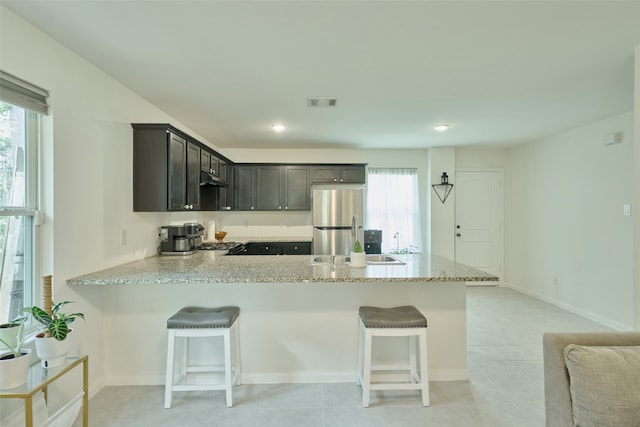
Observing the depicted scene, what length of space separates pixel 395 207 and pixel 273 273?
144 inches

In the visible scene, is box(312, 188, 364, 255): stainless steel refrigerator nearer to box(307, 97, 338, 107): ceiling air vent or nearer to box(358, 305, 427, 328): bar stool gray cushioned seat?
box(307, 97, 338, 107): ceiling air vent

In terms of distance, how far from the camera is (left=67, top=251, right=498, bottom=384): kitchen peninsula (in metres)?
2.40

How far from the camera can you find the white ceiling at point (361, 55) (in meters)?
1.66

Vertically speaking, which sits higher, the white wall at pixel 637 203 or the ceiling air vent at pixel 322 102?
the ceiling air vent at pixel 322 102

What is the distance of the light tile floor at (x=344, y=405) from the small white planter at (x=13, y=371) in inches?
28.4

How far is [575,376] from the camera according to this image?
47.6 inches

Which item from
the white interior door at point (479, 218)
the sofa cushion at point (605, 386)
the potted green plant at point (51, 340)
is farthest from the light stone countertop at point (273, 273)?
the white interior door at point (479, 218)

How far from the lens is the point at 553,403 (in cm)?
131

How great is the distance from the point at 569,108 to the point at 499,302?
2.70 metres

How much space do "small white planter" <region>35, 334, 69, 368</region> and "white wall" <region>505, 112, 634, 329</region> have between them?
4.50 metres

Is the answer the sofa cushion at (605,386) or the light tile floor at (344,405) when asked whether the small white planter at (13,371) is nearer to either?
the light tile floor at (344,405)

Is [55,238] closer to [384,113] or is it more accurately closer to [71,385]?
[71,385]

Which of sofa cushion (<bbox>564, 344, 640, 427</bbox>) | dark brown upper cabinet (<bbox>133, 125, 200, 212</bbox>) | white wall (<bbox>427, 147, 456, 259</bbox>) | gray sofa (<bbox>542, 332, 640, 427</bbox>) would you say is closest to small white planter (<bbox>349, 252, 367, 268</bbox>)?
gray sofa (<bbox>542, 332, 640, 427</bbox>)

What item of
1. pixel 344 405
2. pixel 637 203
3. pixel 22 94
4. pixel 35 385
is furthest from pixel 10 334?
pixel 637 203
